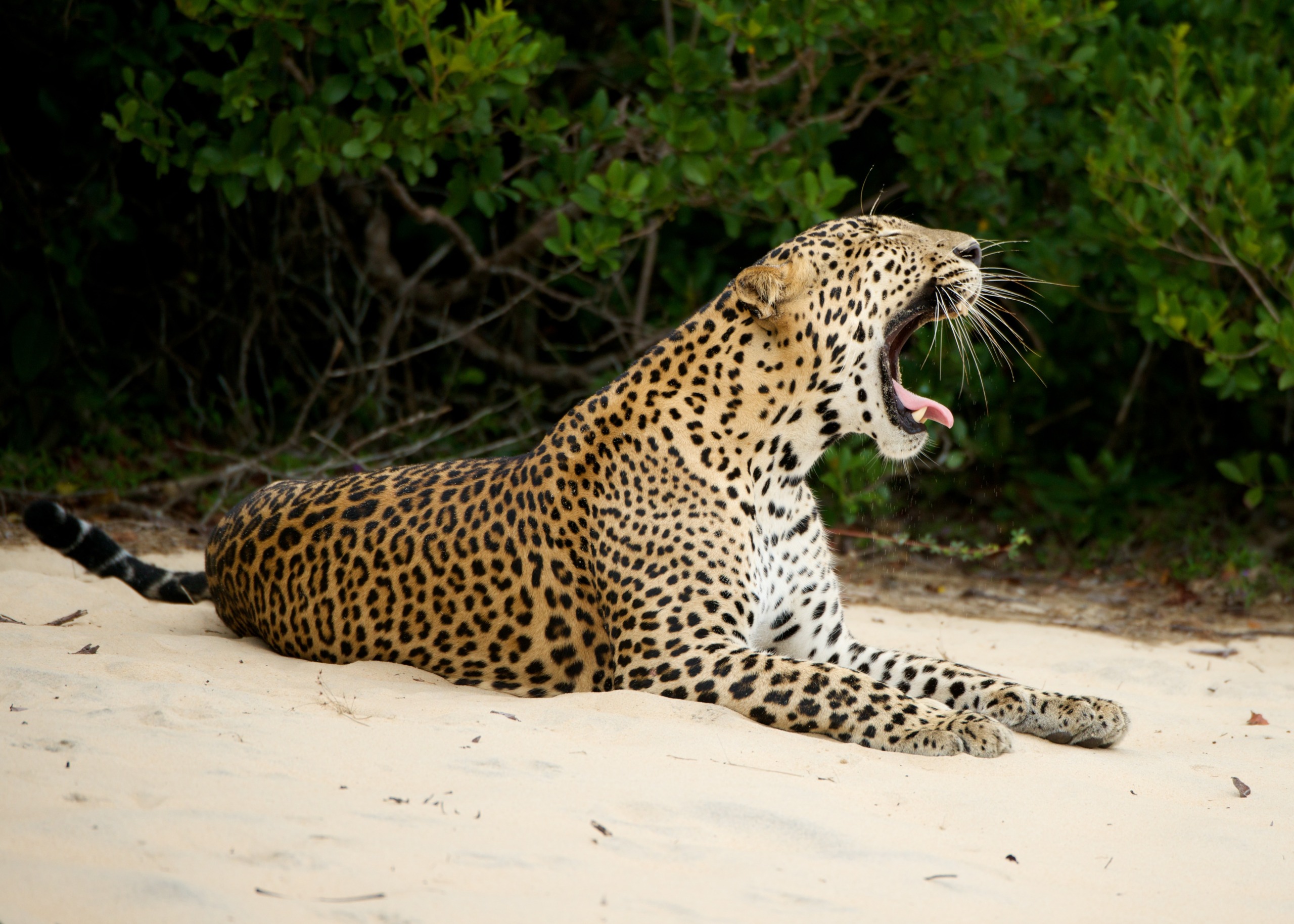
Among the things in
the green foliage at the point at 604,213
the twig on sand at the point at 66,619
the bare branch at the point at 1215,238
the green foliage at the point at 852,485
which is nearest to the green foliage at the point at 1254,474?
the green foliage at the point at 604,213

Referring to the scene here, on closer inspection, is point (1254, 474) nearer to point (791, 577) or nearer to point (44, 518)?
point (791, 577)

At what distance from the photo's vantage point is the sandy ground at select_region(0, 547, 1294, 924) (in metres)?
2.51

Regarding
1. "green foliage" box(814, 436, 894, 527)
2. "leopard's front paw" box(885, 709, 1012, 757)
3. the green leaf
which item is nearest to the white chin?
"leopard's front paw" box(885, 709, 1012, 757)

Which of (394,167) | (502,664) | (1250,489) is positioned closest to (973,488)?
(1250,489)

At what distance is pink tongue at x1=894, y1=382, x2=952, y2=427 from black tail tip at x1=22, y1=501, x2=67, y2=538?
3.02m

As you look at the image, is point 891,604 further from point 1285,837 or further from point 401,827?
point 401,827

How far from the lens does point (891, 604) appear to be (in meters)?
7.20

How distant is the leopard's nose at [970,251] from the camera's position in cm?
476

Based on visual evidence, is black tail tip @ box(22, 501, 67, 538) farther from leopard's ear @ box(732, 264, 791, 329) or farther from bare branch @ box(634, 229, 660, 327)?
bare branch @ box(634, 229, 660, 327)

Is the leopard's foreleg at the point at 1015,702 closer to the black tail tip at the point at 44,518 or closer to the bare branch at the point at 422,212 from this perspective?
the black tail tip at the point at 44,518

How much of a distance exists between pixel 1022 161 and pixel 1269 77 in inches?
55.0

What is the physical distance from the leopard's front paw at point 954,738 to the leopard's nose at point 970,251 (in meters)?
1.71

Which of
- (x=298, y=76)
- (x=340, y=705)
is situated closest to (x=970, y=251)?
(x=340, y=705)

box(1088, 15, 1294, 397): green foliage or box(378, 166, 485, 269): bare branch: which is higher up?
box(1088, 15, 1294, 397): green foliage
